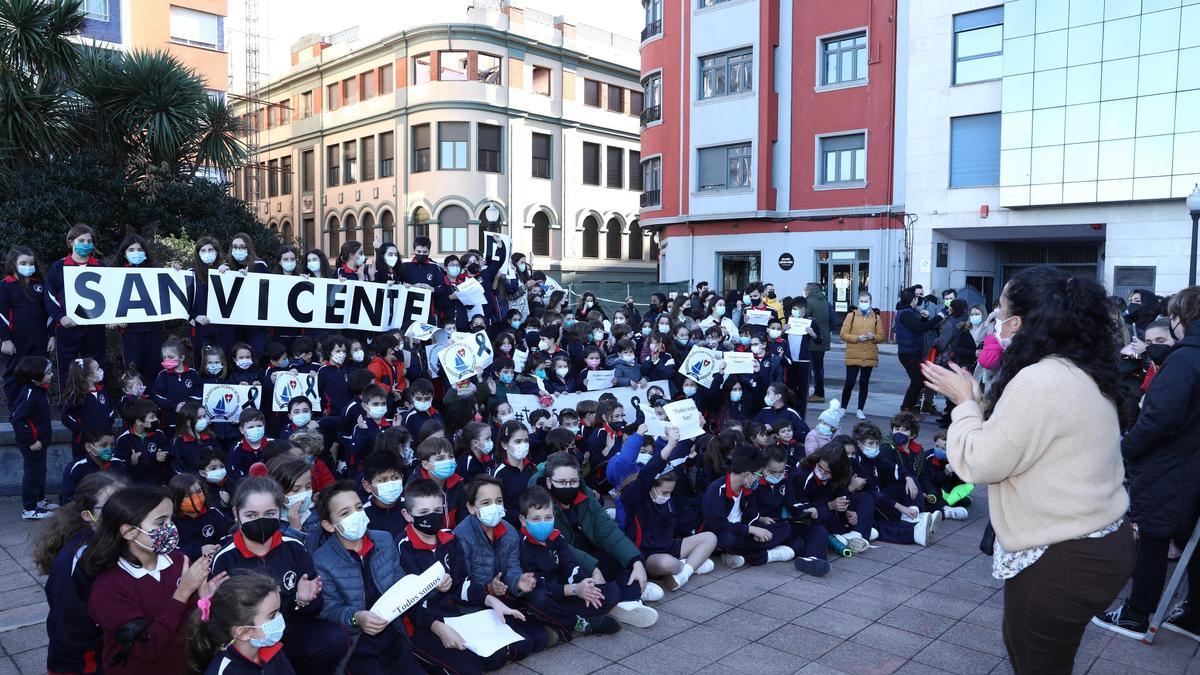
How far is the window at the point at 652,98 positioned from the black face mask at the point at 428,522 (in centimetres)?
2717

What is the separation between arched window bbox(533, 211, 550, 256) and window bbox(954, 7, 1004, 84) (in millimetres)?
18865

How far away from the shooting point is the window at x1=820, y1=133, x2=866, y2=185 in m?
25.8

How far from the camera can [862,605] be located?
5688 millimetres

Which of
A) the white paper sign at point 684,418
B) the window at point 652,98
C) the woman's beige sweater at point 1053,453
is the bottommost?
the white paper sign at point 684,418

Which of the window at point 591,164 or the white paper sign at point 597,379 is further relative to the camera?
the window at point 591,164

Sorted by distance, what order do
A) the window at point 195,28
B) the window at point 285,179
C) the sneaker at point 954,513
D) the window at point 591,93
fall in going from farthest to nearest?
1. the window at point 285,179
2. the window at point 591,93
3. the window at point 195,28
4. the sneaker at point 954,513

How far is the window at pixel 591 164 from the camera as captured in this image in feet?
128

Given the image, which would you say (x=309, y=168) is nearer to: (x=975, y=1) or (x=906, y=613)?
(x=975, y=1)

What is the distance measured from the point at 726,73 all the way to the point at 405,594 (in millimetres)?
26407

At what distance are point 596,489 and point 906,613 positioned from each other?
11.2ft

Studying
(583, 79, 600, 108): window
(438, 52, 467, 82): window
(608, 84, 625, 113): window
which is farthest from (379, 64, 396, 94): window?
(608, 84, 625, 113): window

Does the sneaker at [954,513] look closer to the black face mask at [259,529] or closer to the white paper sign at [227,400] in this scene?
the black face mask at [259,529]

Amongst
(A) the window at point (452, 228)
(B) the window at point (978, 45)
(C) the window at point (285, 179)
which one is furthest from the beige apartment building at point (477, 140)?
(B) the window at point (978, 45)

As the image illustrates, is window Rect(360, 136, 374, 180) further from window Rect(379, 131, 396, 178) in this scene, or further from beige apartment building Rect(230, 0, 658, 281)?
window Rect(379, 131, 396, 178)
